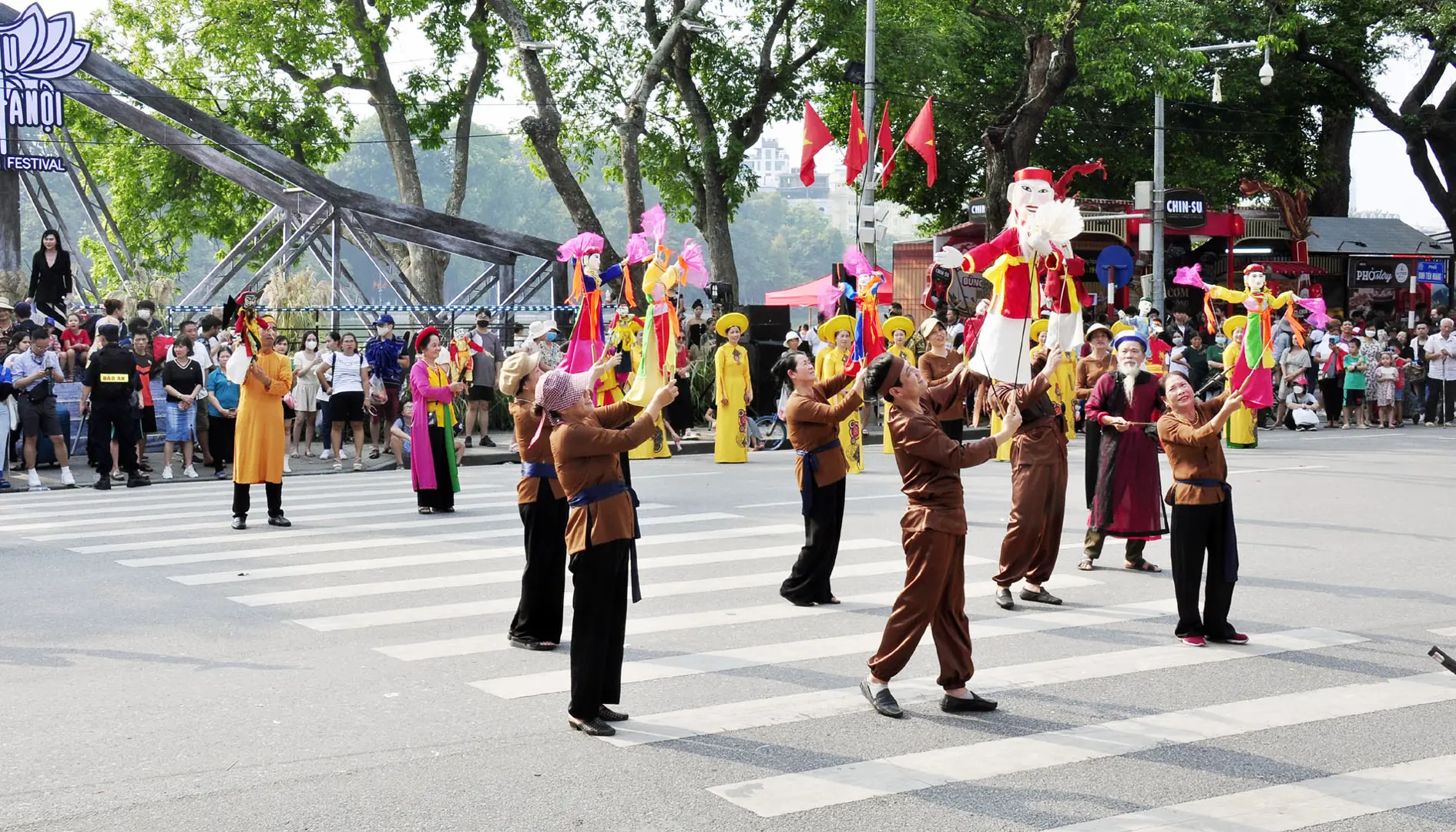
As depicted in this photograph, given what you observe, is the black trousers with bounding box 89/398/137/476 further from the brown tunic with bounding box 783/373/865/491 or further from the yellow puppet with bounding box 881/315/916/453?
the brown tunic with bounding box 783/373/865/491

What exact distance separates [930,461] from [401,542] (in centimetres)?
Answer: 639

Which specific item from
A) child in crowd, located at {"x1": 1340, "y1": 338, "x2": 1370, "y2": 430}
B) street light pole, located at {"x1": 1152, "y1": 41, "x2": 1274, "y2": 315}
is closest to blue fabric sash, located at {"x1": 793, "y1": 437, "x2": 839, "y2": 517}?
child in crowd, located at {"x1": 1340, "y1": 338, "x2": 1370, "y2": 430}

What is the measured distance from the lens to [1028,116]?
85.7 ft

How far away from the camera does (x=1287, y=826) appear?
5273 millimetres

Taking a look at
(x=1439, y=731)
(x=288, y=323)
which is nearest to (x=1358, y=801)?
(x=1439, y=731)

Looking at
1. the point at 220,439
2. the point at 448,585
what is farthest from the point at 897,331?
the point at 220,439

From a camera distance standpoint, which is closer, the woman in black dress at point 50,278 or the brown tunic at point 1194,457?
the brown tunic at point 1194,457

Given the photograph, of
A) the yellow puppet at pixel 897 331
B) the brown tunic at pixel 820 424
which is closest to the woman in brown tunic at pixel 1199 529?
the brown tunic at pixel 820 424

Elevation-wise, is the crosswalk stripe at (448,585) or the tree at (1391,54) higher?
the tree at (1391,54)

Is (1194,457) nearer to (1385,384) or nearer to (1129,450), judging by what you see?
(1129,450)

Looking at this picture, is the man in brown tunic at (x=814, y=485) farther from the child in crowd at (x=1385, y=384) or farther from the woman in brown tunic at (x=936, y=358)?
the child in crowd at (x=1385, y=384)

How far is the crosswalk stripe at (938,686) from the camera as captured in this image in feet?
21.7

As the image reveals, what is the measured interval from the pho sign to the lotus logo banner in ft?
65.6

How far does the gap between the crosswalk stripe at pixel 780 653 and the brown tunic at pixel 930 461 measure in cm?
143
